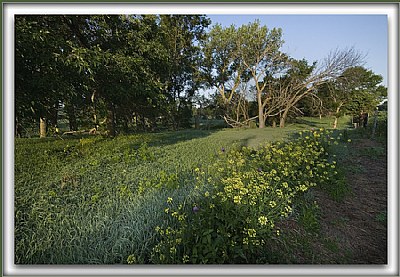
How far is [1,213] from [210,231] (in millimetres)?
1363

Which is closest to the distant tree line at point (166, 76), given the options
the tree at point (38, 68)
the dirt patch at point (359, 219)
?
the tree at point (38, 68)

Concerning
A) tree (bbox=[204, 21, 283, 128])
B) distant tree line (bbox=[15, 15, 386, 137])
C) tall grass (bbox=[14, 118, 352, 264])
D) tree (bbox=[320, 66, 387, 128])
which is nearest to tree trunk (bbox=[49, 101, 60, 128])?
distant tree line (bbox=[15, 15, 386, 137])

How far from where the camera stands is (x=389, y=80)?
1513 millimetres

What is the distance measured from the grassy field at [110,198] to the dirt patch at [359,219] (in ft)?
0.39

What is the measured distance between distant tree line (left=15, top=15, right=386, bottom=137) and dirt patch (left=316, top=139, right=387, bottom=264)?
31.0 inches

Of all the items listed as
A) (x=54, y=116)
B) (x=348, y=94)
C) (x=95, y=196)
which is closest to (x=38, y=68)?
(x=54, y=116)

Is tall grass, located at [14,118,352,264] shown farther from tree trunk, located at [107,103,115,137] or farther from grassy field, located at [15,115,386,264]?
tree trunk, located at [107,103,115,137]

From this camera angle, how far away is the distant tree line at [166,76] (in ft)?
6.43

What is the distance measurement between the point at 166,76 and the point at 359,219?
9.55 ft

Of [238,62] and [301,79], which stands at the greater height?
[238,62]

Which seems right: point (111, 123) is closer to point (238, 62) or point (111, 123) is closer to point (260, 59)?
point (238, 62)

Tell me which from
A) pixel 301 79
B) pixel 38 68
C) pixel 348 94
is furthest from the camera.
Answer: pixel 301 79

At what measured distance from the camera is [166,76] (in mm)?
3439

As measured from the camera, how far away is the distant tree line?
1.96m
